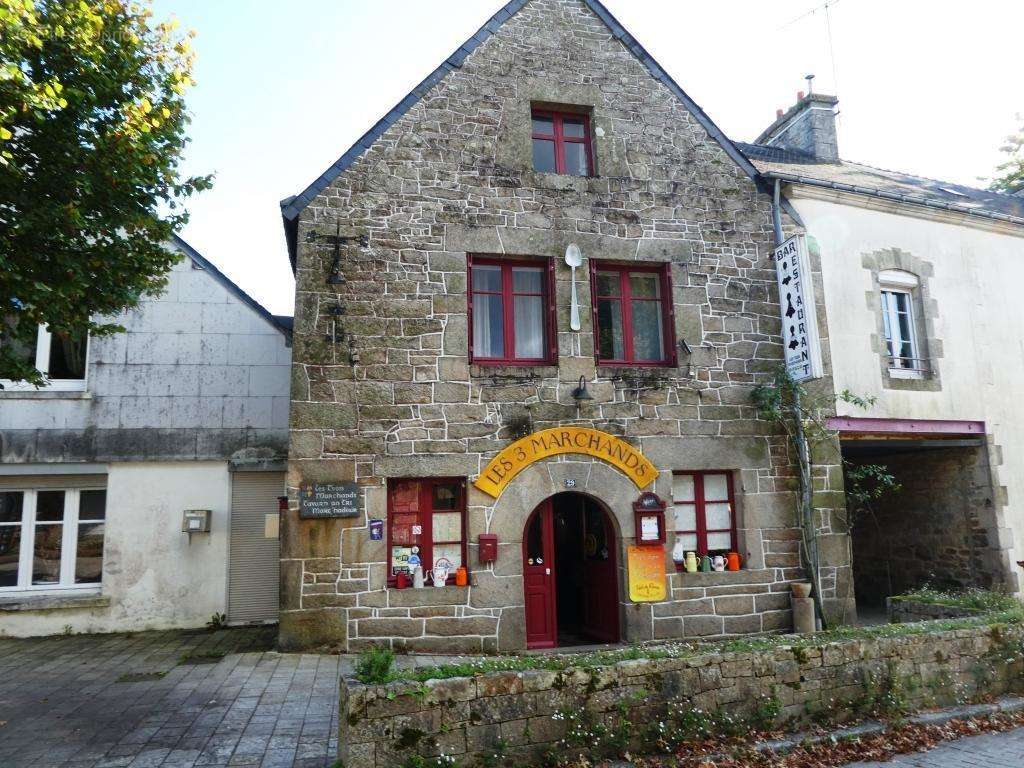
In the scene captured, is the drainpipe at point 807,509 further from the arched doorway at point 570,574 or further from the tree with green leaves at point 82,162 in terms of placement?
the tree with green leaves at point 82,162

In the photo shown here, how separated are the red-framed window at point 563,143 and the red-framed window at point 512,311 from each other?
1456 millimetres

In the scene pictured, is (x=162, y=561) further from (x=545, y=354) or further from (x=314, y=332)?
(x=545, y=354)

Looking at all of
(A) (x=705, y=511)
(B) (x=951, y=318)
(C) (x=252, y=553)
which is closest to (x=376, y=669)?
(A) (x=705, y=511)

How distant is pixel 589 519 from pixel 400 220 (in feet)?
15.4

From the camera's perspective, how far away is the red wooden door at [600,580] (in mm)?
9227

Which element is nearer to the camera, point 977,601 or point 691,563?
point 977,601

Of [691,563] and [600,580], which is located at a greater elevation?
[691,563]

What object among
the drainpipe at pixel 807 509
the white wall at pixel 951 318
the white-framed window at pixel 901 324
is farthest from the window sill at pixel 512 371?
the white-framed window at pixel 901 324

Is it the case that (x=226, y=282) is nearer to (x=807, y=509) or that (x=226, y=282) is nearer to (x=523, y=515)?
(x=523, y=515)

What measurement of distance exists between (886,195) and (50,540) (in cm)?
1271

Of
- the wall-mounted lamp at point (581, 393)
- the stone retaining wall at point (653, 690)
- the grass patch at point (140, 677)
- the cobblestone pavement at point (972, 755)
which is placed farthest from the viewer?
the wall-mounted lamp at point (581, 393)

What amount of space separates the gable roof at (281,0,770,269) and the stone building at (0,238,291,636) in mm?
2231

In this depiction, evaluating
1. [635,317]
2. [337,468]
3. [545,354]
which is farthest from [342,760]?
[635,317]

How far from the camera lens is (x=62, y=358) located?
10562 mm
